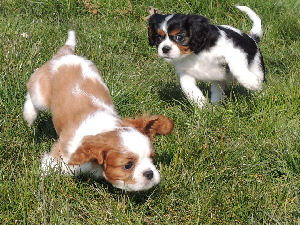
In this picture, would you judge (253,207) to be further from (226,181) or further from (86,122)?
(86,122)

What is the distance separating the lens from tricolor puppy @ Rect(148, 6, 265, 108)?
4.80 metres

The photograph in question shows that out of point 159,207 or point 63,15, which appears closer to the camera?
point 159,207

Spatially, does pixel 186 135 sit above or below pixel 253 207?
below

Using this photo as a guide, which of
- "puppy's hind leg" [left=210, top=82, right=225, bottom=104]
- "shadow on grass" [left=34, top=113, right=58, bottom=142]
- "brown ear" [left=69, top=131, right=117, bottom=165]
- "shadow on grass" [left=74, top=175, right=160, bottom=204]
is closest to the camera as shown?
"brown ear" [left=69, top=131, right=117, bottom=165]

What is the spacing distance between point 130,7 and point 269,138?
379 centimetres

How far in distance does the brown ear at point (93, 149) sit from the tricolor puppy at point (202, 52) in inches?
64.7

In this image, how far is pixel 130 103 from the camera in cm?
475

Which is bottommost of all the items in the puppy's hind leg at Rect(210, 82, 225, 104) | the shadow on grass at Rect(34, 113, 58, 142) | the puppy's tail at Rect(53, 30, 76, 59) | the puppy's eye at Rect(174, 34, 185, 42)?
the shadow on grass at Rect(34, 113, 58, 142)

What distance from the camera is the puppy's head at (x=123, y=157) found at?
10.2ft

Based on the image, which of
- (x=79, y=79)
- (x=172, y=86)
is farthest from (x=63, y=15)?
(x=79, y=79)

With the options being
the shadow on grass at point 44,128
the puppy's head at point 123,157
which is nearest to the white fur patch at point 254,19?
the shadow on grass at point 44,128

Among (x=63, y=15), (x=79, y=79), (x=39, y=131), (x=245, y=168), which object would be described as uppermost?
(x=245, y=168)

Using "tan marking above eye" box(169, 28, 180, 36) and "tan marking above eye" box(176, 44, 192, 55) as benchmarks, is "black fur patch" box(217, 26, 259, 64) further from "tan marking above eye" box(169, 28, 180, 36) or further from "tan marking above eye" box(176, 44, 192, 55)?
"tan marking above eye" box(169, 28, 180, 36)

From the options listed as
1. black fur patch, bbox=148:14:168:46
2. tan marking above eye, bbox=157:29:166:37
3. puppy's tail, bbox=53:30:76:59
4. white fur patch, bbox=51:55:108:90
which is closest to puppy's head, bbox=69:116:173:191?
white fur patch, bbox=51:55:108:90
